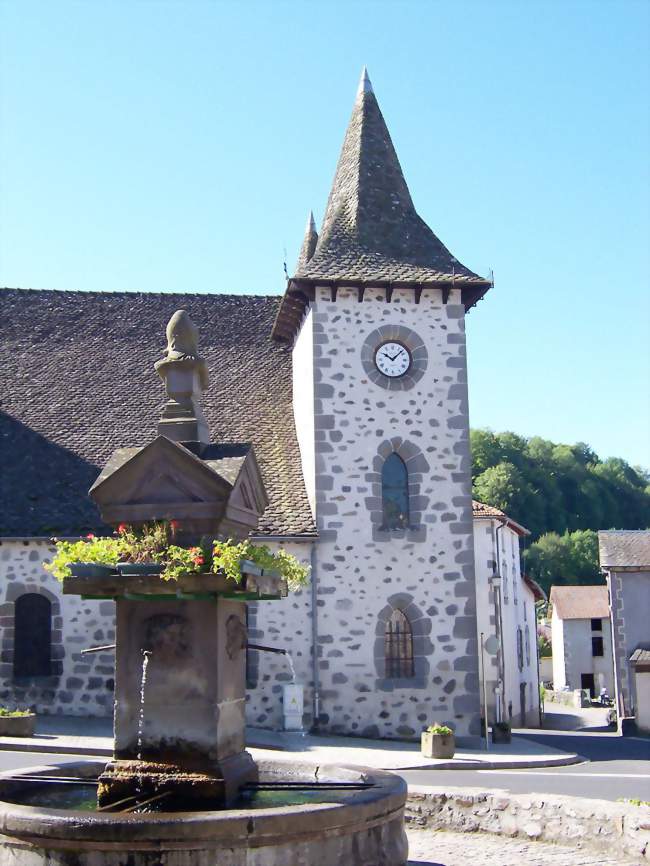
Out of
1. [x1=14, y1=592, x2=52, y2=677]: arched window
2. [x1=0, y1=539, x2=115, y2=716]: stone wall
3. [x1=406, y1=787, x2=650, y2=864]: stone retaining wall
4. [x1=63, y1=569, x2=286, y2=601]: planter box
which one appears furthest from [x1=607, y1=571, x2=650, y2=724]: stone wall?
[x1=63, y1=569, x2=286, y2=601]: planter box

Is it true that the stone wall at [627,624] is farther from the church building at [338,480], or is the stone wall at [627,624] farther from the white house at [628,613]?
the church building at [338,480]

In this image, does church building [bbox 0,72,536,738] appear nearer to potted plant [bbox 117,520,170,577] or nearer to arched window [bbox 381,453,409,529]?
arched window [bbox 381,453,409,529]

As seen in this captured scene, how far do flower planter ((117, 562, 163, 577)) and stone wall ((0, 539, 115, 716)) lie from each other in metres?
11.3

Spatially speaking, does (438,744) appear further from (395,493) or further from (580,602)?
(580,602)

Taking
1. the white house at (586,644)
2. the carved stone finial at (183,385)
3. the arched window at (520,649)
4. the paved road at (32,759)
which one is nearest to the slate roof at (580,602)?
the white house at (586,644)

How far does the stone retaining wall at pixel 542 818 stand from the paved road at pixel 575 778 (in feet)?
3.42

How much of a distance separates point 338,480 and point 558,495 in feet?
213

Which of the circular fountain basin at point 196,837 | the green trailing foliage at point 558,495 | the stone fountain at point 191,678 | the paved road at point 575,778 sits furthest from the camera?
the green trailing foliage at point 558,495

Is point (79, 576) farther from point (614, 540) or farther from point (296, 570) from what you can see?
point (614, 540)

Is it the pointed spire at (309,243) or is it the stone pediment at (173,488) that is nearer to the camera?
the stone pediment at (173,488)

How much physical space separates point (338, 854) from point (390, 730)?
12.2 metres

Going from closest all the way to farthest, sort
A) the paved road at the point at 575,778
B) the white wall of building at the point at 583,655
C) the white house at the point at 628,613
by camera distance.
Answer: the paved road at the point at 575,778, the white house at the point at 628,613, the white wall of building at the point at 583,655

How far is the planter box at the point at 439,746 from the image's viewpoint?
634 inches

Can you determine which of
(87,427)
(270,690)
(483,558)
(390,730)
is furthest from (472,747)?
(87,427)
